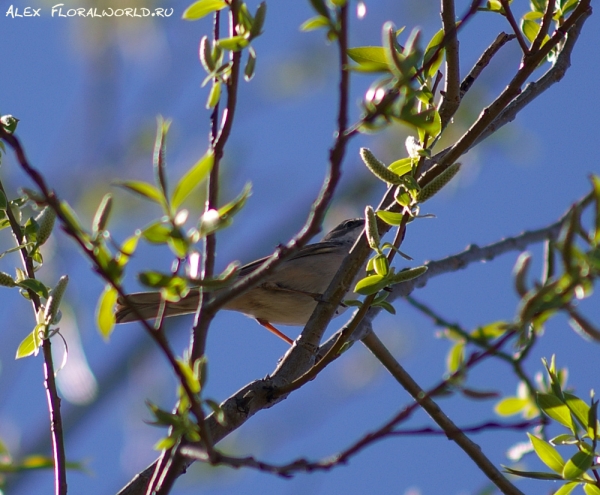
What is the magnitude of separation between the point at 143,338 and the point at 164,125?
139 inches

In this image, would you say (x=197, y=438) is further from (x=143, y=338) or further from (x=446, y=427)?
(x=143, y=338)

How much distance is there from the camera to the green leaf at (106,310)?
5.83ft

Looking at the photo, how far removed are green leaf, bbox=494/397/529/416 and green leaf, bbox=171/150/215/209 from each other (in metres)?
2.34

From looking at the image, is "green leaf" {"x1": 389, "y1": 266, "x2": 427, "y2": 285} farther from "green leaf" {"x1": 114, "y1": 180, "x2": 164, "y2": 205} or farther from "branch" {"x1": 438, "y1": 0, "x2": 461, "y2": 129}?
"branch" {"x1": 438, "y1": 0, "x2": 461, "y2": 129}

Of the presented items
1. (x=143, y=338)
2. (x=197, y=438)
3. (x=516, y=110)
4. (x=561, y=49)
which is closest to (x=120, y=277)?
(x=197, y=438)

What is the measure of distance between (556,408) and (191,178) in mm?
1418

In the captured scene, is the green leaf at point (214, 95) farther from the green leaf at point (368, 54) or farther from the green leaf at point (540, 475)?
the green leaf at point (540, 475)

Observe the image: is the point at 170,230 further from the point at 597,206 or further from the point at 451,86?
the point at 451,86

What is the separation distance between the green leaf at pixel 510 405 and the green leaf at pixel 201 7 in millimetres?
2328

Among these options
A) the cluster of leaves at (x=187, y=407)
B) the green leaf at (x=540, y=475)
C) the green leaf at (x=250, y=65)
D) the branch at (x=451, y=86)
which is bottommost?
the green leaf at (x=540, y=475)

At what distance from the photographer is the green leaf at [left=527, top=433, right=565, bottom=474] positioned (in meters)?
2.33

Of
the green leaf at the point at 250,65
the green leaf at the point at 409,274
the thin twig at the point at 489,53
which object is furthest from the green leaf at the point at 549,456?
the thin twig at the point at 489,53

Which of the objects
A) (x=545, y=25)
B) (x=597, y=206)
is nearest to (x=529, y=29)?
(x=545, y=25)

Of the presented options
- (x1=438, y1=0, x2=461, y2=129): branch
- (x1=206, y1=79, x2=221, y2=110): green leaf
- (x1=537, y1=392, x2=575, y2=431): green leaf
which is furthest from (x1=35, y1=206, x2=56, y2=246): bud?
(x1=537, y1=392, x2=575, y2=431): green leaf
